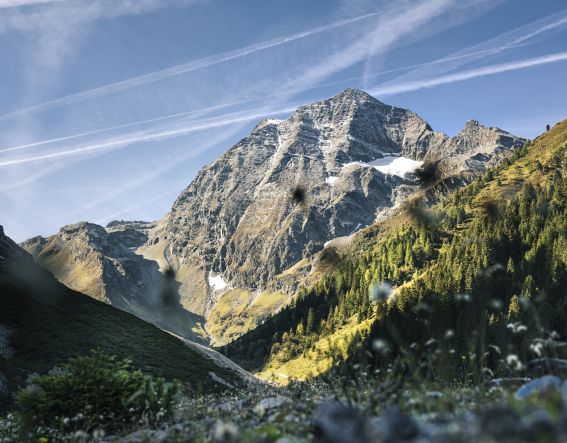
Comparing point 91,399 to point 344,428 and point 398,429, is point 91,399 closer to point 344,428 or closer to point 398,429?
point 344,428

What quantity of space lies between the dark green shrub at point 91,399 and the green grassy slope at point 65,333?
34778 mm

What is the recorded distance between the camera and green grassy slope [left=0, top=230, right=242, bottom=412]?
55.5 m

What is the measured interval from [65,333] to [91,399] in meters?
54.0

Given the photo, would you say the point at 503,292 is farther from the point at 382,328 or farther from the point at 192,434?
the point at 192,434

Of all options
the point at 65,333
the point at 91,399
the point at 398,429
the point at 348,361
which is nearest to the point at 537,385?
the point at 398,429

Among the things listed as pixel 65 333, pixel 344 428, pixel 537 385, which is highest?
pixel 65 333

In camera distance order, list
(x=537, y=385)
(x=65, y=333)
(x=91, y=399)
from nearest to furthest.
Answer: (x=537, y=385), (x=91, y=399), (x=65, y=333)

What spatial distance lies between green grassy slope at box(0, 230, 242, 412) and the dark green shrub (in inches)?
1369

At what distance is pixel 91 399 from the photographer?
50.7 ft

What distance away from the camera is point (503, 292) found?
433ft

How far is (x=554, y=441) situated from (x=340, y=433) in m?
2.17

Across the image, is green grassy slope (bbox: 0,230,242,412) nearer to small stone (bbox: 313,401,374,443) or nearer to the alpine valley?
the alpine valley

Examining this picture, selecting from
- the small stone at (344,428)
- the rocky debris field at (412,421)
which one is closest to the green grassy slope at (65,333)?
the rocky debris field at (412,421)

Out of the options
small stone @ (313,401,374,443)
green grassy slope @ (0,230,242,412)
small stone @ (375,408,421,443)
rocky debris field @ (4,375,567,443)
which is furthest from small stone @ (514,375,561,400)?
green grassy slope @ (0,230,242,412)
